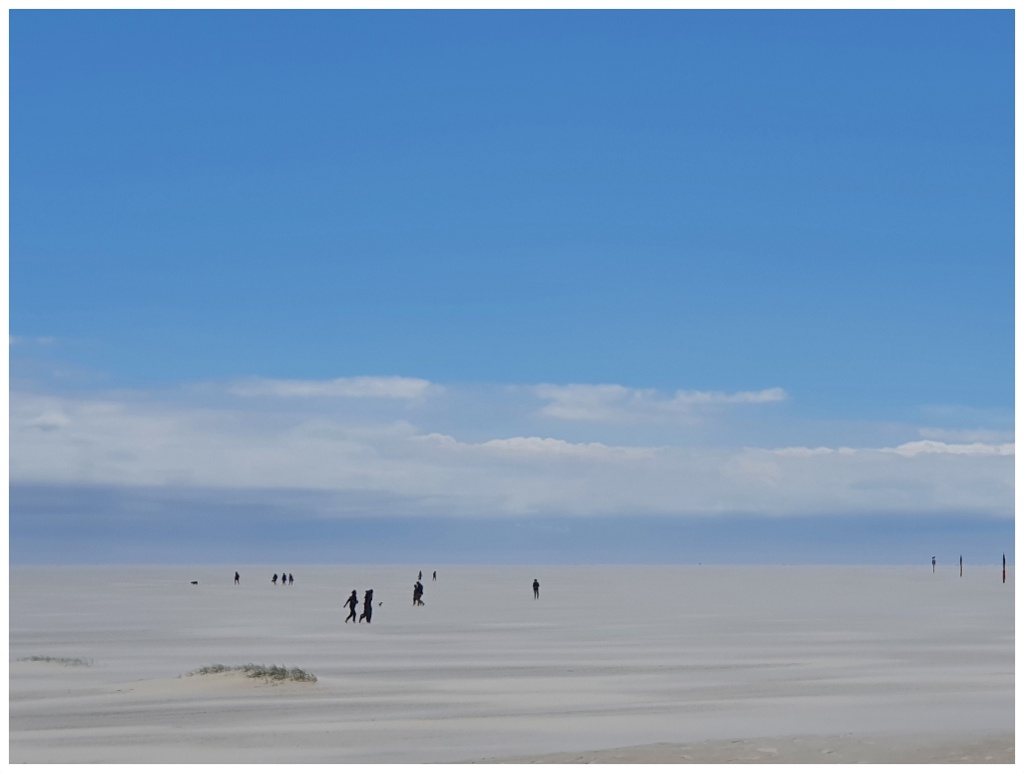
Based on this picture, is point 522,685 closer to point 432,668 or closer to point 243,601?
point 432,668

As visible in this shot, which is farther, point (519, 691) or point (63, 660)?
point (63, 660)

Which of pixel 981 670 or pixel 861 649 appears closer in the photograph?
pixel 981 670

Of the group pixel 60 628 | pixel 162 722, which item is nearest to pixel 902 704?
pixel 162 722

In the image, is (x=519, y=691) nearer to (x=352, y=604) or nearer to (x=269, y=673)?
(x=269, y=673)

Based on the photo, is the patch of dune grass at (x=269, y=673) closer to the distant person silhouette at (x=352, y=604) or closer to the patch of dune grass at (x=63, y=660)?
the patch of dune grass at (x=63, y=660)

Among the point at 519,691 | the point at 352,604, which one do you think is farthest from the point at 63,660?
the point at 352,604

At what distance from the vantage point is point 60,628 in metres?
48.6

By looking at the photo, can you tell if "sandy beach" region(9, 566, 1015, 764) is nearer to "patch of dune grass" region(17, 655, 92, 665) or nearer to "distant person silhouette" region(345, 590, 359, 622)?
"patch of dune grass" region(17, 655, 92, 665)

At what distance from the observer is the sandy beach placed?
19.8 meters

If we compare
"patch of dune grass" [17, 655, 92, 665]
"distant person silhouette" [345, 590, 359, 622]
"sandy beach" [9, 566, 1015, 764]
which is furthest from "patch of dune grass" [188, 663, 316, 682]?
"distant person silhouette" [345, 590, 359, 622]

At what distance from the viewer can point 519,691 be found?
27484mm

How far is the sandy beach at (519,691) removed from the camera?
65.1 ft

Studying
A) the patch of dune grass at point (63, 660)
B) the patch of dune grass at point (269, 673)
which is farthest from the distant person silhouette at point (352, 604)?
the patch of dune grass at point (269, 673)

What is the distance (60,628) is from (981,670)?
30.8 meters
